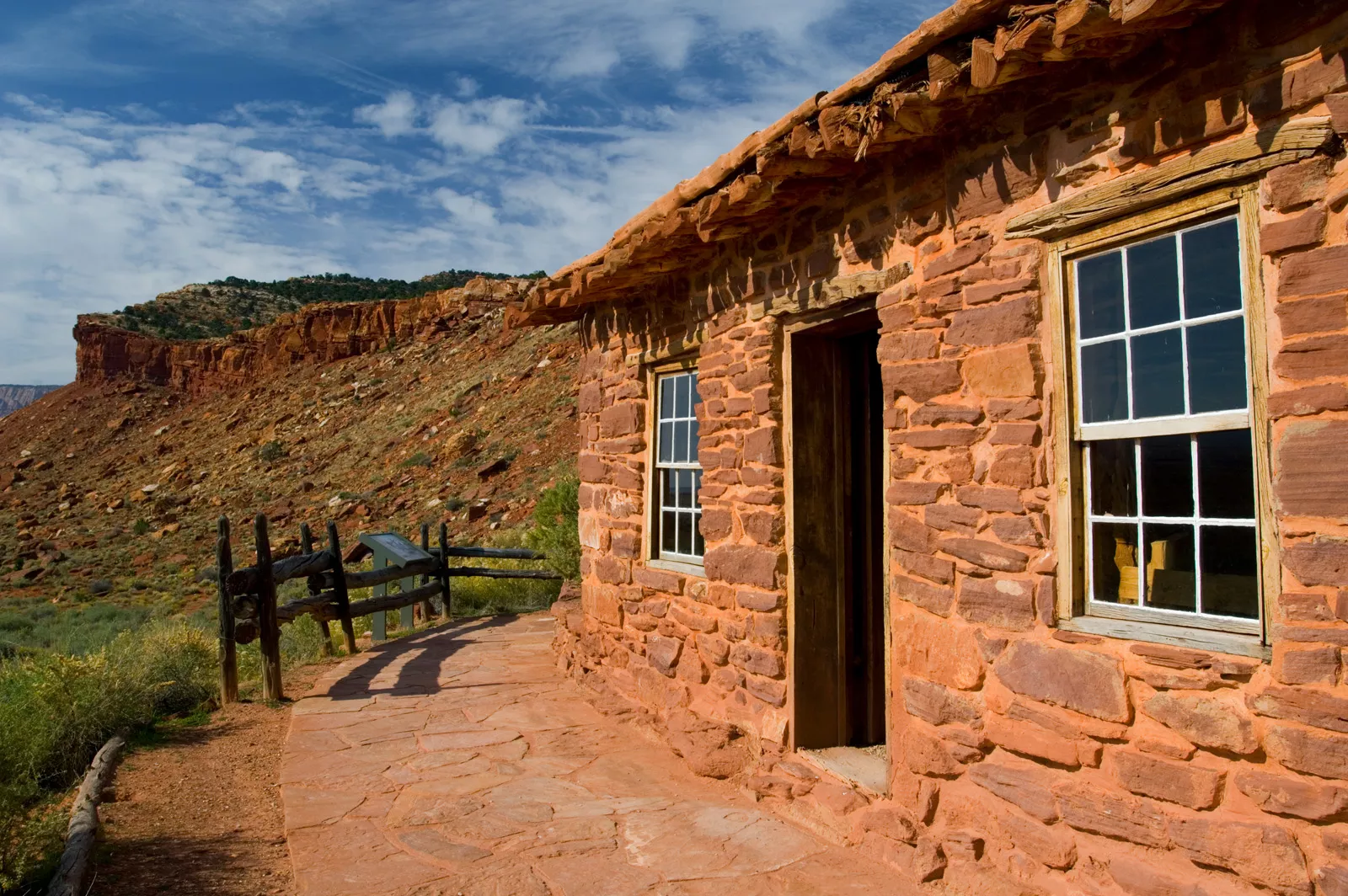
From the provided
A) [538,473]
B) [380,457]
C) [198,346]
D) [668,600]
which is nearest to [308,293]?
[198,346]

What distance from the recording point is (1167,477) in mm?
3457

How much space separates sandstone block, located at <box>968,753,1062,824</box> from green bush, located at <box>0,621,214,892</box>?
4077 millimetres

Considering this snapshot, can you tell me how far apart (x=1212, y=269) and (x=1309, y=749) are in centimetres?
162

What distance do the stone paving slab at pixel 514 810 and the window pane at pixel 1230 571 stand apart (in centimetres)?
184

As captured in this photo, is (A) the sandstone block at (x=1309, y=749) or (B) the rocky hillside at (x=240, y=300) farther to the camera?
(B) the rocky hillside at (x=240, y=300)

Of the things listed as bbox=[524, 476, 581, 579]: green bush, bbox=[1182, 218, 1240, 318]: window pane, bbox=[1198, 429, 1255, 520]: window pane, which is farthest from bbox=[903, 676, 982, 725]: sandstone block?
bbox=[524, 476, 581, 579]: green bush

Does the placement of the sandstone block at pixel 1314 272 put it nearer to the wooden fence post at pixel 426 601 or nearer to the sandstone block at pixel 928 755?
the sandstone block at pixel 928 755

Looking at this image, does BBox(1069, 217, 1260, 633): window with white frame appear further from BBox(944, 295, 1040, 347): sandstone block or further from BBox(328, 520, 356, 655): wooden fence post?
BBox(328, 520, 356, 655): wooden fence post

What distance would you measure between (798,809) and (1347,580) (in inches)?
117

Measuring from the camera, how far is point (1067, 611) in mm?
3672

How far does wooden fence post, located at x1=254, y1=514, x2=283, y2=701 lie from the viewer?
7758mm

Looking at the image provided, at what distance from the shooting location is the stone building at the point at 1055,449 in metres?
2.98

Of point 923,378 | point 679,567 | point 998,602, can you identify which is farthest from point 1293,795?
point 679,567

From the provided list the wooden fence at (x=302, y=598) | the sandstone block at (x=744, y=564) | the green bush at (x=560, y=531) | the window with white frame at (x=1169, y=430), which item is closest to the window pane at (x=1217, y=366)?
the window with white frame at (x=1169, y=430)
